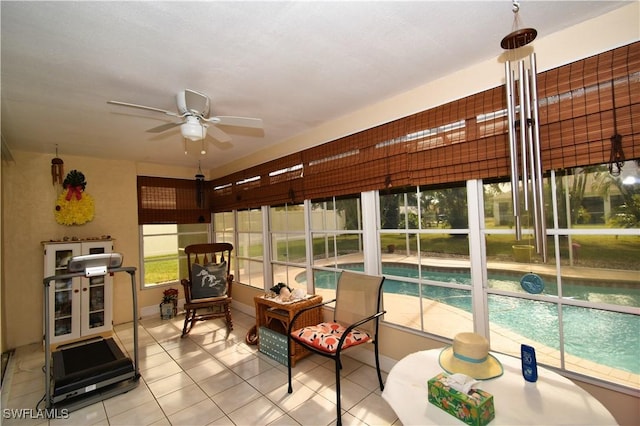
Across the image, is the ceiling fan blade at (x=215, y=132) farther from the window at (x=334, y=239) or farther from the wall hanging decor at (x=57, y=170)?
the wall hanging decor at (x=57, y=170)

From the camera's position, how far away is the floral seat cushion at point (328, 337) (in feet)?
7.52

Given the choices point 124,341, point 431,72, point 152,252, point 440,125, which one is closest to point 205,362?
point 124,341

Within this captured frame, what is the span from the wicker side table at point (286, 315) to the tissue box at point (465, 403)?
187 cm

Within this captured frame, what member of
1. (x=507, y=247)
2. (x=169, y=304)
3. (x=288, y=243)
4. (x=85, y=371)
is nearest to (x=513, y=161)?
(x=507, y=247)

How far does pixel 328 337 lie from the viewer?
2.38 metres

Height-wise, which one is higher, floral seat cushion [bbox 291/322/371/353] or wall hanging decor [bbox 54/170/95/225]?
wall hanging decor [bbox 54/170/95/225]

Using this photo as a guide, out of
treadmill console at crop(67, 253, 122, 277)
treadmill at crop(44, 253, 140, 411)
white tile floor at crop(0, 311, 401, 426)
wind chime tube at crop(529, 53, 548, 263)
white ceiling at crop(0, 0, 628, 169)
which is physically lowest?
white tile floor at crop(0, 311, 401, 426)

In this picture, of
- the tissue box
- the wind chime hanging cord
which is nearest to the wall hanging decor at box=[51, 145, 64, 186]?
the tissue box

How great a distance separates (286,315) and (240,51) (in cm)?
248

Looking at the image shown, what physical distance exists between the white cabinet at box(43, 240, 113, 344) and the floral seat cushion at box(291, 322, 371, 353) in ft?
10.0

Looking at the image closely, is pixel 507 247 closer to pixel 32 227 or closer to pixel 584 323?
pixel 584 323

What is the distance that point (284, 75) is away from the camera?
7.00ft

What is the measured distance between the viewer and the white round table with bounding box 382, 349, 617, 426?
119 centimetres

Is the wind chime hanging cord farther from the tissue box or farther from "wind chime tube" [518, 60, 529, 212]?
the tissue box
